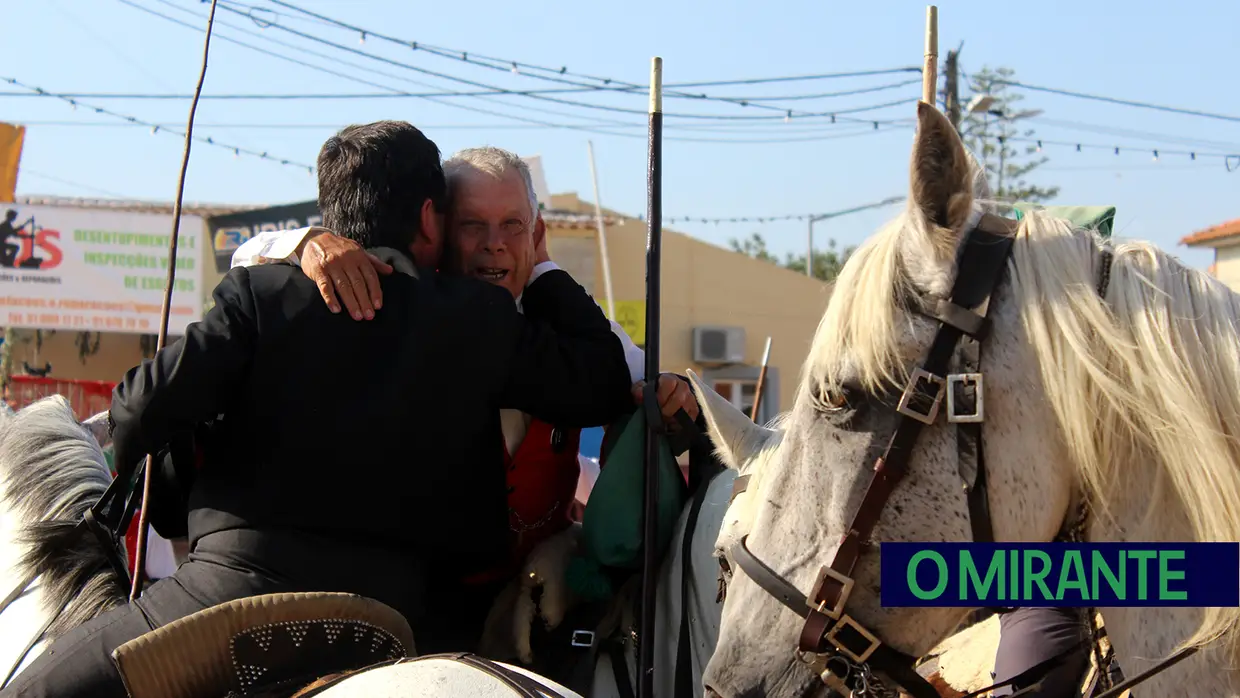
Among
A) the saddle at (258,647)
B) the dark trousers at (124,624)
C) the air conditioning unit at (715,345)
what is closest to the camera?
the saddle at (258,647)

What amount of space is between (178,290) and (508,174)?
611 inches

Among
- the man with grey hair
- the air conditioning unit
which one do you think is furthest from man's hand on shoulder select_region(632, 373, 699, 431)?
the air conditioning unit

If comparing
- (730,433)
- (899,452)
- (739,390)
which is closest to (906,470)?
(899,452)

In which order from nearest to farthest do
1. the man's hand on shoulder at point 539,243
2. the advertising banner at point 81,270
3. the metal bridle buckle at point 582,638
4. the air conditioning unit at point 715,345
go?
1. the metal bridle buckle at point 582,638
2. the man's hand on shoulder at point 539,243
3. the advertising banner at point 81,270
4. the air conditioning unit at point 715,345

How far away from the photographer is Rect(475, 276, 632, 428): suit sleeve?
7.42 feet

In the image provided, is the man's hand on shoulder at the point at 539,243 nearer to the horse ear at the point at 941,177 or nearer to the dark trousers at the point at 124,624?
the dark trousers at the point at 124,624

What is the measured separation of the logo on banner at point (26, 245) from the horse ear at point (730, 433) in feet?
56.0

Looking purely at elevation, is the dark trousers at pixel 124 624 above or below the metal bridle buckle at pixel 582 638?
above

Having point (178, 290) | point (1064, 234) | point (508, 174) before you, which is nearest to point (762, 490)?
point (1064, 234)

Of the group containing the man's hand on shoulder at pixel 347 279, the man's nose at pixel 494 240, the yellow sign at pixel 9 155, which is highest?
the yellow sign at pixel 9 155

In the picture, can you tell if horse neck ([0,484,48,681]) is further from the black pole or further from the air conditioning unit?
the air conditioning unit

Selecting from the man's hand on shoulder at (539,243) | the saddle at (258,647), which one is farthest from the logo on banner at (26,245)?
the saddle at (258,647)

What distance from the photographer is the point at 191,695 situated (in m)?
1.87

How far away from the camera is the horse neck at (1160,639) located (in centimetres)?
163
